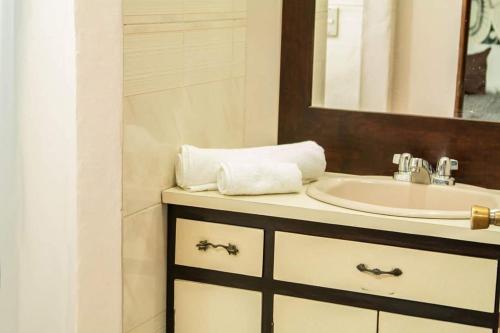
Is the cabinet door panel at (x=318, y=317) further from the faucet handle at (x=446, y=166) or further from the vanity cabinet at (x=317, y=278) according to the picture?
the faucet handle at (x=446, y=166)

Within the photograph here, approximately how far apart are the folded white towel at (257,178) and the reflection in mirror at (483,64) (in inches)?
21.0

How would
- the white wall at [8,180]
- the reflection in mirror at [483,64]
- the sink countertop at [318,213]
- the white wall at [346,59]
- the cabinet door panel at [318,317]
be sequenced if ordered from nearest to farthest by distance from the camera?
the white wall at [8,180], the sink countertop at [318,213], the cabinet door panel at [318,317], the reflection in mirror at [483,64], the white wall at [346,59]

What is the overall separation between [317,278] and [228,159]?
15.4 inches

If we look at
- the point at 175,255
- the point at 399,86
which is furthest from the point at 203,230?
the point at 399,86

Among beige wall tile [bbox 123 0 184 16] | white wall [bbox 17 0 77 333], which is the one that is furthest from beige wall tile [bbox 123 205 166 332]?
beige wall tile [bbox 123 0 184 16]

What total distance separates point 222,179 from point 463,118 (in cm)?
70

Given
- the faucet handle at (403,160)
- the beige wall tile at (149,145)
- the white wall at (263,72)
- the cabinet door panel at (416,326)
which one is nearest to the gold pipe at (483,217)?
the cabinet door panel at (416,326)

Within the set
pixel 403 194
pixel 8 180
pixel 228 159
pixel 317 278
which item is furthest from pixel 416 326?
pixel 8 180

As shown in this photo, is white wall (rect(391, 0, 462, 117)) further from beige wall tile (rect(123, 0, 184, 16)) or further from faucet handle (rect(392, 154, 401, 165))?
beige wall tile (rect(123, 0, 184, 16))

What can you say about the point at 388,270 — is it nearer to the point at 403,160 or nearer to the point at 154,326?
the point at 403,160

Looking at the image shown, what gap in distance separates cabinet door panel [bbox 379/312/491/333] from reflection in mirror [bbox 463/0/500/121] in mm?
629

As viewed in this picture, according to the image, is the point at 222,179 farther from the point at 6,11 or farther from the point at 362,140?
the point at 6,11

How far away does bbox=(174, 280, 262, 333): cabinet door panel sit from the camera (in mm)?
2242

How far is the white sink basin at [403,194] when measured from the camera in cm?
230
